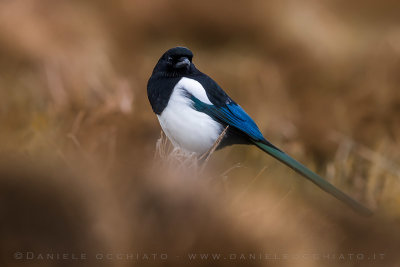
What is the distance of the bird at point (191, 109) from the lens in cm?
139

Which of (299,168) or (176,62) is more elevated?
(176,62)

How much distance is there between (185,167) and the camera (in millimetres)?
837

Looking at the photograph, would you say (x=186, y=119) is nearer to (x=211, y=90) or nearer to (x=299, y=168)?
(x=211, y=90)

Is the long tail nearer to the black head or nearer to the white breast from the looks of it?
the white breast

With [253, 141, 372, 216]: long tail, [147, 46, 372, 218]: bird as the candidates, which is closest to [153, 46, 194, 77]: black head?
[147, 46, 372, 218]: bird

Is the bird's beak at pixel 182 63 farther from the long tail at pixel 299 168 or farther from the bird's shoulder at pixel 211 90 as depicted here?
the long tail at pixel 299 168

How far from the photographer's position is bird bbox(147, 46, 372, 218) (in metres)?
1.39

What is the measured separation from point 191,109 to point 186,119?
3 centimetres

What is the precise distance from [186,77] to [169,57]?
74 millimetres

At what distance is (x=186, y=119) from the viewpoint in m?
1.40

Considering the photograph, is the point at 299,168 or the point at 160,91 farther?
the point at 160,91

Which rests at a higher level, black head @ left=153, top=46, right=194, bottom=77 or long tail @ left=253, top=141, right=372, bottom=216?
black head @ left=153, top=46, right=194, bottom=77

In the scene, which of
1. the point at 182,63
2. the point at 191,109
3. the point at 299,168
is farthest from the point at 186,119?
the point at 299,168

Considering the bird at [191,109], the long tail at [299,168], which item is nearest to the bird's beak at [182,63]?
the bird at [191,109]
